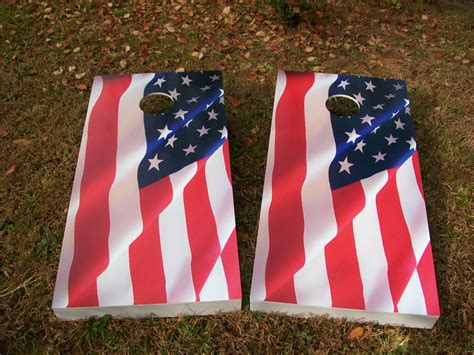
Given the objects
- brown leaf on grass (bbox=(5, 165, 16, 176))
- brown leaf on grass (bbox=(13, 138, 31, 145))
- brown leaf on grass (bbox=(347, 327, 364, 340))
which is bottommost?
brown leaf on grass (bbox=(347, 327, 364, 340))

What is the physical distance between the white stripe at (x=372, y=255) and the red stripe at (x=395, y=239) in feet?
0.07

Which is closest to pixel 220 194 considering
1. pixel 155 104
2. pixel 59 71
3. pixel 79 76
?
pixel 155 104

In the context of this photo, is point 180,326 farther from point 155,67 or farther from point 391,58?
point 391,58

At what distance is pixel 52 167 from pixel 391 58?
2661 mm

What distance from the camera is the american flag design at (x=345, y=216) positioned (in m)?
2.02

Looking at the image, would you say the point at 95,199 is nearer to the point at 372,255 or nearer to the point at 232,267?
the point at 232,267

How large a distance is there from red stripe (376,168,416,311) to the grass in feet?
0.85

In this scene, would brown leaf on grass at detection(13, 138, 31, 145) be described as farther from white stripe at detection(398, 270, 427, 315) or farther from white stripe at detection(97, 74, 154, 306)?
white stripe at detection(398, 270, 427, 315)

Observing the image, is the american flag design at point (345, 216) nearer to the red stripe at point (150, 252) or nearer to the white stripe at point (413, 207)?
the white stripe at point (413, 207)

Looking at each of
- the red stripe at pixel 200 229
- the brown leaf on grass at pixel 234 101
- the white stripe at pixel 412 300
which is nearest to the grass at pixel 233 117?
the brown leaf on grass at pixel 234 101

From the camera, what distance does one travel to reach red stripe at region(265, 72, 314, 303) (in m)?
2.04

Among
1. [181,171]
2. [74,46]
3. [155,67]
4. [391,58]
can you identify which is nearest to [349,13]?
[391,58]

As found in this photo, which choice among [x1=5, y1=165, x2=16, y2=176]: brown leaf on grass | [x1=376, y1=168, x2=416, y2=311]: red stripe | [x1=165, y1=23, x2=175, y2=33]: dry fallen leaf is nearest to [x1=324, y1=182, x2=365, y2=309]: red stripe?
Answer: [x1=376, y1=168, x2=416, y2=311]: red stripe

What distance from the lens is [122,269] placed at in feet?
6.67
